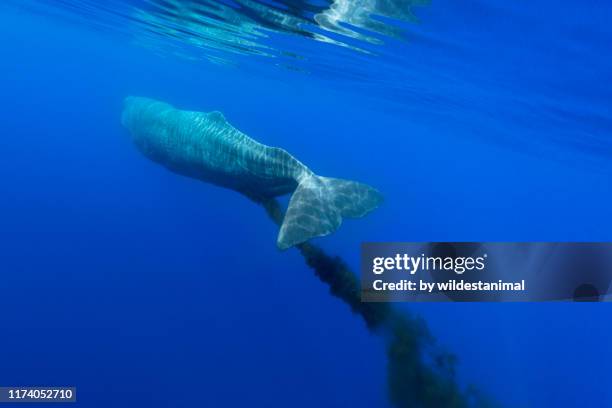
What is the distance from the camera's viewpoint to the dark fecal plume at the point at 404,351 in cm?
1090

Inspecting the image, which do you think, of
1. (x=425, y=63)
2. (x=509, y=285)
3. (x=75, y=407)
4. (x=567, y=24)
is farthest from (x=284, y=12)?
(x=75, y=407)

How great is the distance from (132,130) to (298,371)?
11399 mm

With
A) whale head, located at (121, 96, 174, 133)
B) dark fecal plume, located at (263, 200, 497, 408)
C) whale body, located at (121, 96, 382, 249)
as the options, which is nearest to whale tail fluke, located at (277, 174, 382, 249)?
whale body, located at (121, 96, 382, 249)

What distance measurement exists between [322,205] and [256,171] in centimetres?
199

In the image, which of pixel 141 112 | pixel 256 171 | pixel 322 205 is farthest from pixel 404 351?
pixel 141 112

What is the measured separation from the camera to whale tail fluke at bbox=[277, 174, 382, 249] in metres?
9.17

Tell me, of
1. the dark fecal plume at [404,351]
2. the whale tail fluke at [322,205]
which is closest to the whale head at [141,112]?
the dark fecal plume at [404,351]

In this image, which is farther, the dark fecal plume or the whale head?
the whale head

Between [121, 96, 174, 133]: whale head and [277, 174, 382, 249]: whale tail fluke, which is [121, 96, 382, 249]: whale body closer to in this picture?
[277, 174, 382, 249]: whale tail fluke

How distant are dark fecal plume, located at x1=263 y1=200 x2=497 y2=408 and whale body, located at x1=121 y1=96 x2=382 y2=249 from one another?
1.15 meters

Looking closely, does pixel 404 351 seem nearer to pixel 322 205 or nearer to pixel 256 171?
pixel 322 205

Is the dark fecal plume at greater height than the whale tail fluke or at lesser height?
lesser

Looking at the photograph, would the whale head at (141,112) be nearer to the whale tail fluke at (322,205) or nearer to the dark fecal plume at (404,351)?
the dark fecal plume at (404,351)

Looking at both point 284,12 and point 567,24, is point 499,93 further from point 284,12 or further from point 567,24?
point 284,12
